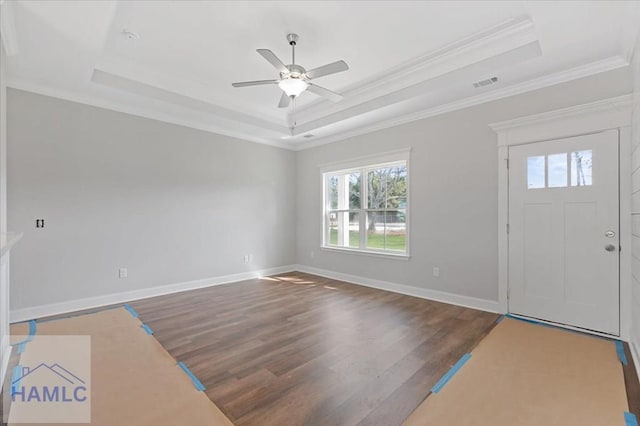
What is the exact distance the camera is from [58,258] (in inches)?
145

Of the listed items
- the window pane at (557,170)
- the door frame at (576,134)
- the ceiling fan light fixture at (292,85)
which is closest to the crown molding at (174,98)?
the ceiling fan light fixture at (292,85)

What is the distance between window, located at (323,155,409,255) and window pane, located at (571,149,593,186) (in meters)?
2.02

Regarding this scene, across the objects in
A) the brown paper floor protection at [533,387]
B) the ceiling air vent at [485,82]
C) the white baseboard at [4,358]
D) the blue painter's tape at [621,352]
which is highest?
the ceiling air vent at [485,82]

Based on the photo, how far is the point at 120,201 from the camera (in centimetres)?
416

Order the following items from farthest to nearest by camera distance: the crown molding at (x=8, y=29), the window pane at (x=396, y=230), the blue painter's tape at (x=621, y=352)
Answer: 1. the window pane at (x=396, y=230)
2. the blue painter's tape at (x=621, y=352)
3. the crown molding at (x=8, y=29)

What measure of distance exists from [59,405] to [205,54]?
3.44 meters

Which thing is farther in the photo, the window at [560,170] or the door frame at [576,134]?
the window at [560,170]

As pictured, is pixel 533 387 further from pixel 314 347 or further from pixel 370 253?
pixel 370 253

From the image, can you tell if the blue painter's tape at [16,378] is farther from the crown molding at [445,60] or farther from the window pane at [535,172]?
the window pane at [535,172]

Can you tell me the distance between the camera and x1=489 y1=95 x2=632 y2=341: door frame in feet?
9.37

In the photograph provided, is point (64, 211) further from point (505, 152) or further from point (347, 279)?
point (505, 152)

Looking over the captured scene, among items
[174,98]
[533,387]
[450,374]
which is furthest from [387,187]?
[174,98]

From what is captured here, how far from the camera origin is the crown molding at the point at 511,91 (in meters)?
2.98

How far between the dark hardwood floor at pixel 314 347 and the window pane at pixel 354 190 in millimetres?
1729
